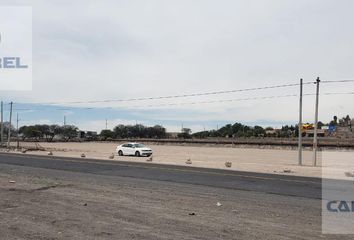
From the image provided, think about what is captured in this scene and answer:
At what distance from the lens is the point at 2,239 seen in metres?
7.40

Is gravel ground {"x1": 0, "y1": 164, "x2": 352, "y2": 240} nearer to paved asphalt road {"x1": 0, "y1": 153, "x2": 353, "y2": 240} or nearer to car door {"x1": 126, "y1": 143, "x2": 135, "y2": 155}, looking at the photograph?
paved asphalt road {"x1": 0, "y1": 153, "x2": 353, "y2": 240}

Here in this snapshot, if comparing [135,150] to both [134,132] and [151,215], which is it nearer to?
[151,215]

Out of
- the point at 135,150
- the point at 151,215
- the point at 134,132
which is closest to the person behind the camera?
the point at 151,215

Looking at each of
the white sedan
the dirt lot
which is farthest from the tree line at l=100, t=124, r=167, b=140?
the white sedan

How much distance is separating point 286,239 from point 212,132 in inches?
7470

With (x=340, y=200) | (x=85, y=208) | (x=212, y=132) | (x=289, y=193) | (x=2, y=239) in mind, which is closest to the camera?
(x=2, y=239)

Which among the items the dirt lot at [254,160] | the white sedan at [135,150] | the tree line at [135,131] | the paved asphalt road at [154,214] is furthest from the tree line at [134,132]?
the paved asphalt road at [154,214]

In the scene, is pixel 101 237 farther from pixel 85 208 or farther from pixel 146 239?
pixel 85 208

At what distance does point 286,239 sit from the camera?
7.63m

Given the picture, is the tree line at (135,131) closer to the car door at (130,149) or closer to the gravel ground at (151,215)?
the car door at (130,149)

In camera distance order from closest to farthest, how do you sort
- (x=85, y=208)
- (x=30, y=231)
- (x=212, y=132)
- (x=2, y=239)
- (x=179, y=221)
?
(x=2, y=239) < (x=30, y=231) < (x=179, y=221) < (x=85, y=208) < (x=212, y=132)

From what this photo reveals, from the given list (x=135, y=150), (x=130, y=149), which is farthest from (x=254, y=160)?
(x=130, y=149)

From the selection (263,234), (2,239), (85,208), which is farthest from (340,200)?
(2,239)

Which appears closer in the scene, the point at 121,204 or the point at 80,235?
the point at 80,235
